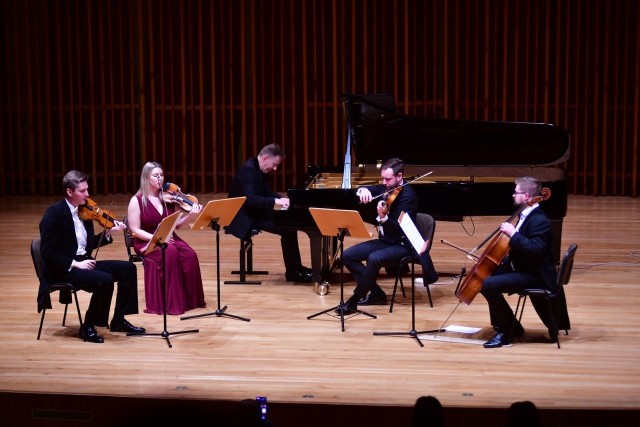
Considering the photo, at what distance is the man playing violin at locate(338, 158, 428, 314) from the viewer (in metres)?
6.01

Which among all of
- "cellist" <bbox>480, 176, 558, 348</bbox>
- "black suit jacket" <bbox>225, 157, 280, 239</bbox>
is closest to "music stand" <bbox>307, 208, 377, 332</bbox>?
"cellist" <bbox>480, 176, 558, 348</bbox>

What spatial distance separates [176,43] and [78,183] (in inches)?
277

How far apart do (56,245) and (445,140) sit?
12.0ft

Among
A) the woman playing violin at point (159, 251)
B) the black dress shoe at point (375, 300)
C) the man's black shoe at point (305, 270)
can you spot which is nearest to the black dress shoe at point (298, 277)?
the man's black shoe at point (305, 270)

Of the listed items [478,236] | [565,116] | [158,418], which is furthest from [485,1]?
[158,418]

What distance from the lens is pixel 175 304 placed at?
20.3 feet

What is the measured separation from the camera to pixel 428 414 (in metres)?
2.55

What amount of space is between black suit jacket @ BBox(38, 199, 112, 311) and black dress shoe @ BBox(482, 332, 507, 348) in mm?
2537

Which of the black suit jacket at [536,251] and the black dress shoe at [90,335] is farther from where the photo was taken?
the black dress shoe at [90,335]

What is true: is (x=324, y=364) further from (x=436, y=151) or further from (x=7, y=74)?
(x=7, y=74)

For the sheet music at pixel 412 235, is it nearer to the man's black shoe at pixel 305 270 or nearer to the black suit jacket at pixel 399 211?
the black suit jacket at pixel 399 211

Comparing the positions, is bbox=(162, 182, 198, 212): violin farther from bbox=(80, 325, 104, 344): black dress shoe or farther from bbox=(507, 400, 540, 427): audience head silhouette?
bbox=(507, 400, 540, 427): audience head silhouette

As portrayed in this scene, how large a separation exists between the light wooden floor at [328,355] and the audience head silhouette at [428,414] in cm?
167

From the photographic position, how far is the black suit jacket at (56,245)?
17.4 ft
